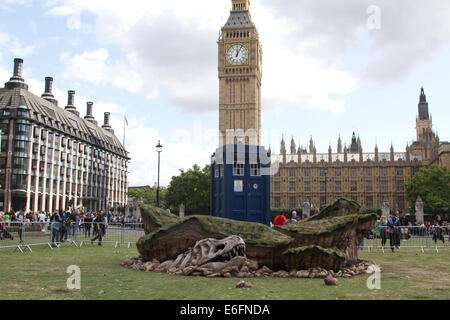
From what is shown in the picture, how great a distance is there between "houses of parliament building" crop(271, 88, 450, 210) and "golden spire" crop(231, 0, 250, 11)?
30501mm

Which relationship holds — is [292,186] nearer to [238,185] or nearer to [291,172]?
[291,172]

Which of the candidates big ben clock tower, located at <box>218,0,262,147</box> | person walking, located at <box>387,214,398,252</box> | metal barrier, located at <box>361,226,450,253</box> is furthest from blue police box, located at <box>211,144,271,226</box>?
big ben clock tower, located at <box>218,0,262,147</box>

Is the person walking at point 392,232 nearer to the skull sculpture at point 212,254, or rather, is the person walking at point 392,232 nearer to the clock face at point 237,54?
the skull sculpture at point 212,254

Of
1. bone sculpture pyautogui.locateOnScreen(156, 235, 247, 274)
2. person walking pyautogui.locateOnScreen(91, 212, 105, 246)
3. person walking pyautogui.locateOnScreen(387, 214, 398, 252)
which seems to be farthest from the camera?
person walking pyautogui.locateOnScreen(91, 212, 105, 246)

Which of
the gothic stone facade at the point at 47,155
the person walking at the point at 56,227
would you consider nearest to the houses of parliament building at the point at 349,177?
the gothic stone facade at the point at 47,155

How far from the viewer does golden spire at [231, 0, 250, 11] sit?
82.6m

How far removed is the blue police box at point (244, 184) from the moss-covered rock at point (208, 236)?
337 inches

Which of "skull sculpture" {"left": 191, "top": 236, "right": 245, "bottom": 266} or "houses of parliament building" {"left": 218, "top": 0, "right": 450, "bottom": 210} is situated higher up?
"houses of parliament building" {"left": 218, "top": 0, "right": 450, "bottom": 210}

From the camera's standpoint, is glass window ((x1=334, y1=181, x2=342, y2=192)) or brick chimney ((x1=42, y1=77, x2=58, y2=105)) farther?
glass window ((x1=334, y1=181, x2=342, y2=192))

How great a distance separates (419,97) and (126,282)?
119155mm

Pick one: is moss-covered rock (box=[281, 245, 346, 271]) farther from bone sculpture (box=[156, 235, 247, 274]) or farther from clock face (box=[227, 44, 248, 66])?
clock face (box=[227, 44, 248, 66])

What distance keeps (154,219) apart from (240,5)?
7861cm

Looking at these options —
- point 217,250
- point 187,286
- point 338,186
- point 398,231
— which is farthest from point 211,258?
point 338,186
